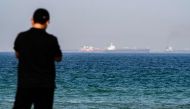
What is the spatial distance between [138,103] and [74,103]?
371 centimetres

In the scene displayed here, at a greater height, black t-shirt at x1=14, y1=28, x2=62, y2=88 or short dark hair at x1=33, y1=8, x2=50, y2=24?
short dark hair at x1=33, y1=8, x2=50, y2=24

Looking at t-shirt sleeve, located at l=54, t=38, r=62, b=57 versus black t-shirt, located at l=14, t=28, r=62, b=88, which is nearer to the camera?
black t-shirt, located at l=14, t=28, r=62, b=88

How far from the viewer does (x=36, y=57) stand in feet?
20.2

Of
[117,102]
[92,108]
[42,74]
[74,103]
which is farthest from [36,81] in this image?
[117,102]

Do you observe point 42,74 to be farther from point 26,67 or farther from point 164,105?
point 164,105

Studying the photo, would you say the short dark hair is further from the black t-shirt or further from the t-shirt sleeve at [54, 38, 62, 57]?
the t-shirt sleeve at [54, 38, 62, 57]

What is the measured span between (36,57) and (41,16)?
46 cm

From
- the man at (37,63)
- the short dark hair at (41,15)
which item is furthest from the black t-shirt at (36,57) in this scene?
the short dark hair at (41,15)

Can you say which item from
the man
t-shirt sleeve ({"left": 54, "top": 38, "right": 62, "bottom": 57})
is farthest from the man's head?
t-shirt sleeve ({"left": 54, "top": 38, "right": 62, "bottom": 57})

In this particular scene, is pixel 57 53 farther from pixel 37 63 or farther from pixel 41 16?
pixel 41 16

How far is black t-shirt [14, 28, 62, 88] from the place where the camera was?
6094 millimetres

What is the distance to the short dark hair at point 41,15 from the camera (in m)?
6.16

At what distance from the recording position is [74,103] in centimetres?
2836

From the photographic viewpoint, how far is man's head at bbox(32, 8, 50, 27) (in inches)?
243
